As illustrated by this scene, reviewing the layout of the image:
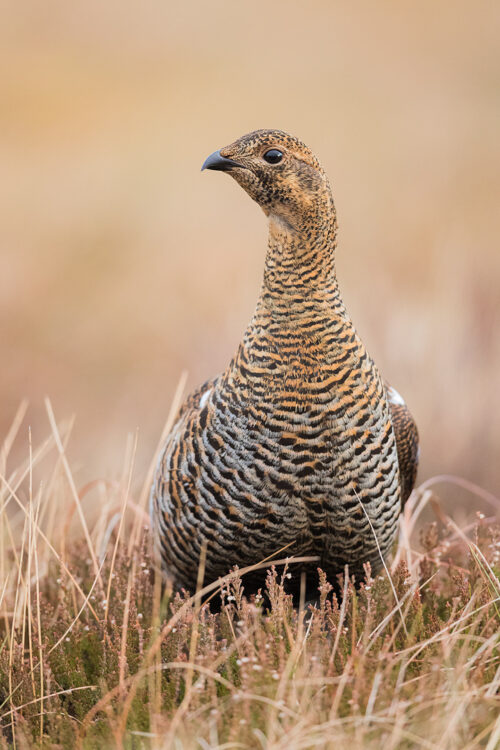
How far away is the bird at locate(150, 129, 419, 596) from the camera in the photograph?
3182 mm

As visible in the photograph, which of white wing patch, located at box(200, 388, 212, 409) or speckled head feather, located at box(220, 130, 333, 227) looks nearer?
speckled head feather, located at box(220, 130, 333, 227)

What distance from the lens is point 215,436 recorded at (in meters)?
3.29

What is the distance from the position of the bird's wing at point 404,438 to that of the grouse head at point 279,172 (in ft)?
3.75

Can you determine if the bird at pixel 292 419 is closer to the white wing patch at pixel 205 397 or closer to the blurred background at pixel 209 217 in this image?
the white wing patch at pixel 205 397

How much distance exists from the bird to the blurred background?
3.91 meters

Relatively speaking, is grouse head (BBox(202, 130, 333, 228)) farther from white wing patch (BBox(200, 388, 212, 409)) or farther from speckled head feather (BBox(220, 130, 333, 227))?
white wing patch (BBox(200, 388, 212, 409))

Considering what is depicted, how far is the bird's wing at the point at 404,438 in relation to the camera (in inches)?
154

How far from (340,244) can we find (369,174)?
1875 millimetres

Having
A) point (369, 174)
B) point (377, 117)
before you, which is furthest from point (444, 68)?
point (369, 174)

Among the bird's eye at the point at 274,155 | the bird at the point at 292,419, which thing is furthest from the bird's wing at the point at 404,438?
the bird's eye at the point at 274,155

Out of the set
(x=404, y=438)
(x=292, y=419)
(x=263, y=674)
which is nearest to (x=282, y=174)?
(x=292, y=419)

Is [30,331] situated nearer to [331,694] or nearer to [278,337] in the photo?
[278,337]

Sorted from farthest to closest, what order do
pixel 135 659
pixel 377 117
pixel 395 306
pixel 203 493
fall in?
1. pixel 377 117
2. pixel 395 306
3. pixel 203 493
4. pixel 135 659

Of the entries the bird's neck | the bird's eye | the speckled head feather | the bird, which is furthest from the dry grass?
the bird's eye
